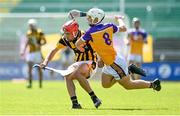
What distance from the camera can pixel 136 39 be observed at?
25953 mm

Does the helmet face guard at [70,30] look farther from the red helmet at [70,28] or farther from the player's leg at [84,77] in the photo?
the player's leg at [84,77]

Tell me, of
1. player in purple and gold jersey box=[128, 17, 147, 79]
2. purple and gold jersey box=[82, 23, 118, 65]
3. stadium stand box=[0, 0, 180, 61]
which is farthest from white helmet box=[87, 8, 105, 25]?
stadium stand box=[0, 0, 180, 61]

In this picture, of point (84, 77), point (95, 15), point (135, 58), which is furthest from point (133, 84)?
point (135, 58)

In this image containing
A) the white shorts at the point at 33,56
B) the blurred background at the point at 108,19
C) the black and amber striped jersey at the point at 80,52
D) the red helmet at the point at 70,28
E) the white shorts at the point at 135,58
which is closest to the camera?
the red helmet at the point at 70,28

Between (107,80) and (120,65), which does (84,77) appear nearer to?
(107,80)

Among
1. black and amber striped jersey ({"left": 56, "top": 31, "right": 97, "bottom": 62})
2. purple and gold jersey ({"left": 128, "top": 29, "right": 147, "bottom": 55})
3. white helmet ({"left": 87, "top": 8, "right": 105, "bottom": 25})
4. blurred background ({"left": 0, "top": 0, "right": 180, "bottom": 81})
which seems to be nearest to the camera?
white helmet ({"left": 87, "top": 8, "right": 105, "bottom": 25})

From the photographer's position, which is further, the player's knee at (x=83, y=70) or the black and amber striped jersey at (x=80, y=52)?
the black and amber striped jersey at (x=80, y=52)

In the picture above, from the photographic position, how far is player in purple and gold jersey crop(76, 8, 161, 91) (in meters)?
13.8

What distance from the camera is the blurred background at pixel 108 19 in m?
30.4

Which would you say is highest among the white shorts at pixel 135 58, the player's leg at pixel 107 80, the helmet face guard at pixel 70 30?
the helmet face guard at pixel 70 30

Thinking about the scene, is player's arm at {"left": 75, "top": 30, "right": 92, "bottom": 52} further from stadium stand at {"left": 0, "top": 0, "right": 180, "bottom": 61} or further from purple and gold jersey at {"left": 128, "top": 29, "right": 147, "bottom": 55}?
stadium stand at {"left": 0, "top": 0, "right": 180, "bottom": 61}

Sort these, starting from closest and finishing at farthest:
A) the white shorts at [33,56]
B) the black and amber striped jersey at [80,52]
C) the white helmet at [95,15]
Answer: the white helmet at [95,15] < the black and amber striped jersey at [80,52] < the white shorts at [33,56]

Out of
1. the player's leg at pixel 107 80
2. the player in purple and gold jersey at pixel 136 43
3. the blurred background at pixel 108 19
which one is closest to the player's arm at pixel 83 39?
the player's leg at pixel 107 80

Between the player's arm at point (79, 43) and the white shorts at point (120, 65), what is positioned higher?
the player's arm at point (79, 43)
